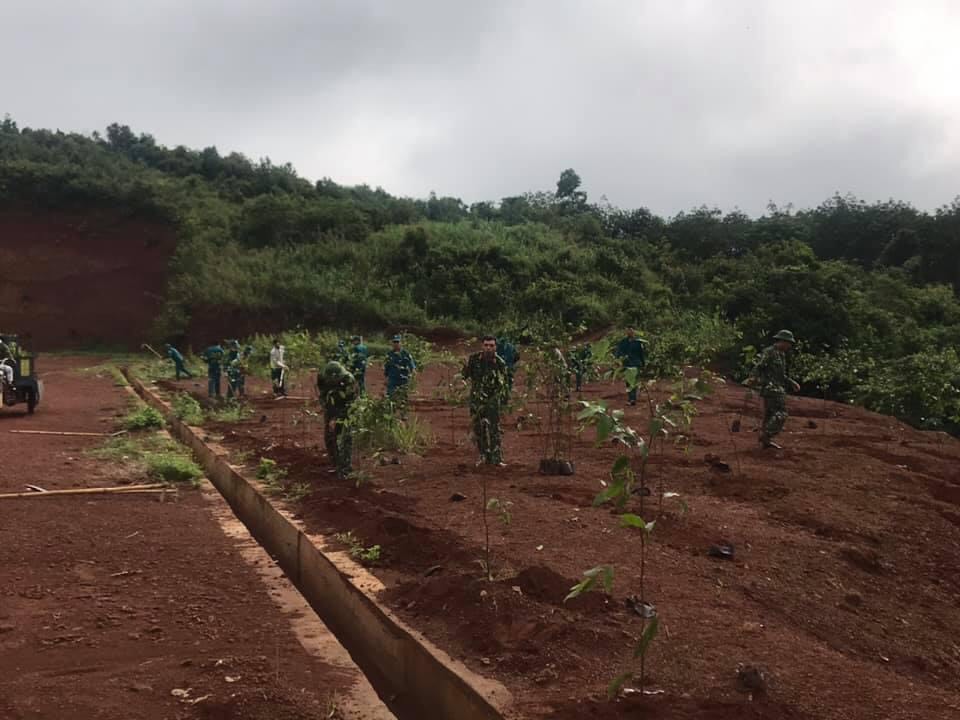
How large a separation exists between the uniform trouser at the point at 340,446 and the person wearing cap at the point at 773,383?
16.9 feet

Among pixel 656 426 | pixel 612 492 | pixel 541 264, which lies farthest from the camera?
pixel 541 264

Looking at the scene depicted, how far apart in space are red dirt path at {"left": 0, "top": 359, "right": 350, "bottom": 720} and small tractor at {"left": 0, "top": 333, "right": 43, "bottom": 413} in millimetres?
6480

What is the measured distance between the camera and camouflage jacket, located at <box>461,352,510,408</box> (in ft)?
27.0

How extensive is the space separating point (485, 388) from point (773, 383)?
401 cm

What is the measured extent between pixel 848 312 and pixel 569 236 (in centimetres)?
2440

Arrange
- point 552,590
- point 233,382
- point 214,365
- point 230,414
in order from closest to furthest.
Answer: point 552,590, point 230,414, point 233,382, point 214,365

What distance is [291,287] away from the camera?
37438mm

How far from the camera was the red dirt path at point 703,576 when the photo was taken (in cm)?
353

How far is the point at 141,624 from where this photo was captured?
476 centimetres

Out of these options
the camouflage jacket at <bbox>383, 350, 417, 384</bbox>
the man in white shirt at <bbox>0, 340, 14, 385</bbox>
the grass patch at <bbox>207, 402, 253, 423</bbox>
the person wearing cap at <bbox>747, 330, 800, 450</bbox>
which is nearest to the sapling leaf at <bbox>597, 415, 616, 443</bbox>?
the person wearing cap at <bbox>747, 330, 800, 450</bbox>

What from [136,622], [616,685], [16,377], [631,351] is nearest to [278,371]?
[16,377]

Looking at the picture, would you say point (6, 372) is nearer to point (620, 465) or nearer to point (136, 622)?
point (136, 622)

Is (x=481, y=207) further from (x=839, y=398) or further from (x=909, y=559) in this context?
(x=909, y=559)

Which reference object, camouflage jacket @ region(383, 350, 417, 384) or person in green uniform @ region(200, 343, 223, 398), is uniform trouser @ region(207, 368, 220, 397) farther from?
camouflage jacket @ region(383, 350, 417, 384)
